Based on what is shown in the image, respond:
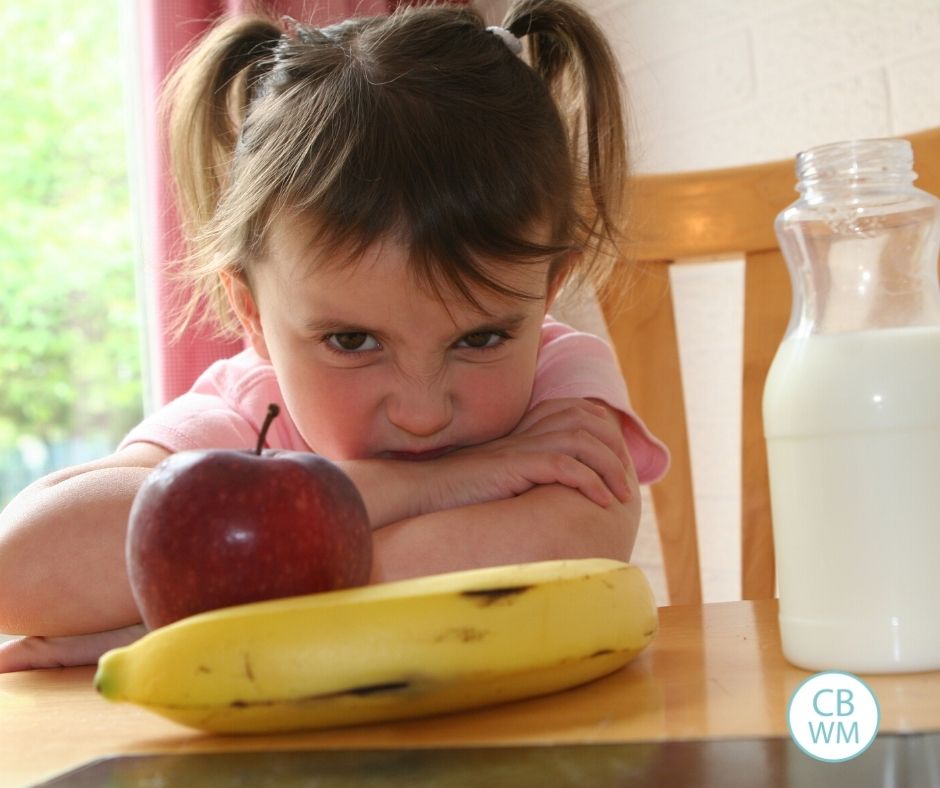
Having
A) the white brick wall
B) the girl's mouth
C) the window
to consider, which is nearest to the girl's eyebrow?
the girl's mouth

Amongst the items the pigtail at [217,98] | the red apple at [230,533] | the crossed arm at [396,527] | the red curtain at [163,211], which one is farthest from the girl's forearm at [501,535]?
the red curtain at [163,211]

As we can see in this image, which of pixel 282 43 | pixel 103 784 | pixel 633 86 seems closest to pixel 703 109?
pixel 633 86

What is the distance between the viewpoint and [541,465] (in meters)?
0.79

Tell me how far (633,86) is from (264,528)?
144cm

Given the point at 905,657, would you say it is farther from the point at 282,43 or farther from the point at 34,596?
the point at 282,43

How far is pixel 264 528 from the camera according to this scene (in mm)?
440

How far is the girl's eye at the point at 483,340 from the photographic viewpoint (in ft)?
2.79

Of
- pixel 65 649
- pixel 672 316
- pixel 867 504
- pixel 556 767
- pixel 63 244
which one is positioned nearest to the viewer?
pixel 556 767

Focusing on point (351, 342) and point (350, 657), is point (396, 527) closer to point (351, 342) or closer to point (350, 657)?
point (351, 342)

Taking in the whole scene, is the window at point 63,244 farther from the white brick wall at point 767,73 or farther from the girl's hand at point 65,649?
the girl's hand at point 65,649

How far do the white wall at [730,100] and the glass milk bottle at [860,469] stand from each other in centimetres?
92

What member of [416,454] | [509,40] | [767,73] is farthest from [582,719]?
[767,73]

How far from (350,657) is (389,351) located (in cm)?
45

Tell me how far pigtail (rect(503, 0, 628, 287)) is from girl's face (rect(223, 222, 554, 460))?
0.20 metres
